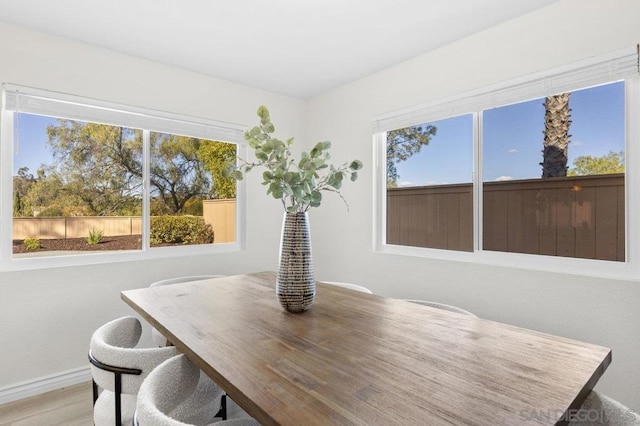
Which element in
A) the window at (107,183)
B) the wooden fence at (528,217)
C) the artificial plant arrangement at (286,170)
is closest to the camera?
the artificial plant arrangement at (286,170)

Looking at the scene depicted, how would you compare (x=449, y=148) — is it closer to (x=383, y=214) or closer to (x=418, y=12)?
(x=383, y=214)

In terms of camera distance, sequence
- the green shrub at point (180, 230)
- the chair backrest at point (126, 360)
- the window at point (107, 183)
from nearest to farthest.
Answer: the chair backrest at point (126, 360), the window at point (107, 183), the green shrub at point (180, 230)

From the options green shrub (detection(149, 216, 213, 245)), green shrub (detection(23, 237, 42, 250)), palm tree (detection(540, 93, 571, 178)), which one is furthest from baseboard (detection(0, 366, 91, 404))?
palm tree (detection(540, 93, 571, 178))

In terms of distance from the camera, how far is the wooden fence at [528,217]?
187 centimetres

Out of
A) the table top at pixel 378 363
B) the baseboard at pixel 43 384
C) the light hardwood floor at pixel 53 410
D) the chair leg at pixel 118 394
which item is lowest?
the light hardwood floor at pixel 53 410

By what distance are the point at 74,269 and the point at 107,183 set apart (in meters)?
0.67

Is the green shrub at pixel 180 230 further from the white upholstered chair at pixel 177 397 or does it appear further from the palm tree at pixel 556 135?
the palm tree at pixel 556 135

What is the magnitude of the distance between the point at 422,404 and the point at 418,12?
2124mm

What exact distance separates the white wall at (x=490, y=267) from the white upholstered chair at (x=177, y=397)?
5.65ft

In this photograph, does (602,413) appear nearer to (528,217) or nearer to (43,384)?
(528,217)

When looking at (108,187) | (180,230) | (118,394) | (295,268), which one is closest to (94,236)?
(108,187)

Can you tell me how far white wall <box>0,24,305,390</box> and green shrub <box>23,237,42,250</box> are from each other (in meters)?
0.17

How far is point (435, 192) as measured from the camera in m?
2.69

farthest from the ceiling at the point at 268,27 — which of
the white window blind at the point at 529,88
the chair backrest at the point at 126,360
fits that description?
the chair backrest at the point at 126,360
